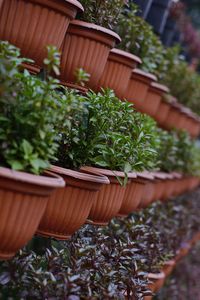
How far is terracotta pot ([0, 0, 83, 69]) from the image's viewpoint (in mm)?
2641

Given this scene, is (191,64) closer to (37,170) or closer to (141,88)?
(141,88)

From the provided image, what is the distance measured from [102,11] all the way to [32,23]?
87 centimetres

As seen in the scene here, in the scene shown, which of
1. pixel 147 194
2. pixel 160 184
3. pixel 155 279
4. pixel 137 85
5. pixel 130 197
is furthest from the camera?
pixel 160 184

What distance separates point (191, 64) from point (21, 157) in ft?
22.3

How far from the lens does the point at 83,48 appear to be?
3.15 m

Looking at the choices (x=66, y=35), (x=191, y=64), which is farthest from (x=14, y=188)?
(x=191, y=64)

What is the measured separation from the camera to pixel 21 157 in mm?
2350

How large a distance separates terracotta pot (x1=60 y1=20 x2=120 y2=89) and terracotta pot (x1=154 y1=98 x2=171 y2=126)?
8.67 ft

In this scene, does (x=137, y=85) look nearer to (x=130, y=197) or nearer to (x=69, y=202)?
(x=130, y=197)

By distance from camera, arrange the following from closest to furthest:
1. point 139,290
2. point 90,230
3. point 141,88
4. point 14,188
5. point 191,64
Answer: point 14,188, point 139,290, point 90,230, point 141,88, point 191,64

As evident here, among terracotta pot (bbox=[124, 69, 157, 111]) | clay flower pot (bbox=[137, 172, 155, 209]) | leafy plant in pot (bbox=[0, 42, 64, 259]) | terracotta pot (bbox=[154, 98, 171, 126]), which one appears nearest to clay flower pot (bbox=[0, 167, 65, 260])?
leafy plant in pot (bbox=[0, 42, 64, 259])

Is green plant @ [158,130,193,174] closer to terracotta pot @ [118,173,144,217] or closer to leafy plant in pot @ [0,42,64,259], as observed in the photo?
terracotta pot @ [118,173,144,217]

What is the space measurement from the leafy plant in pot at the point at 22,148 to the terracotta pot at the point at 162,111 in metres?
3.42

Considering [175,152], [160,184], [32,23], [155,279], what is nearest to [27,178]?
[32,23]
